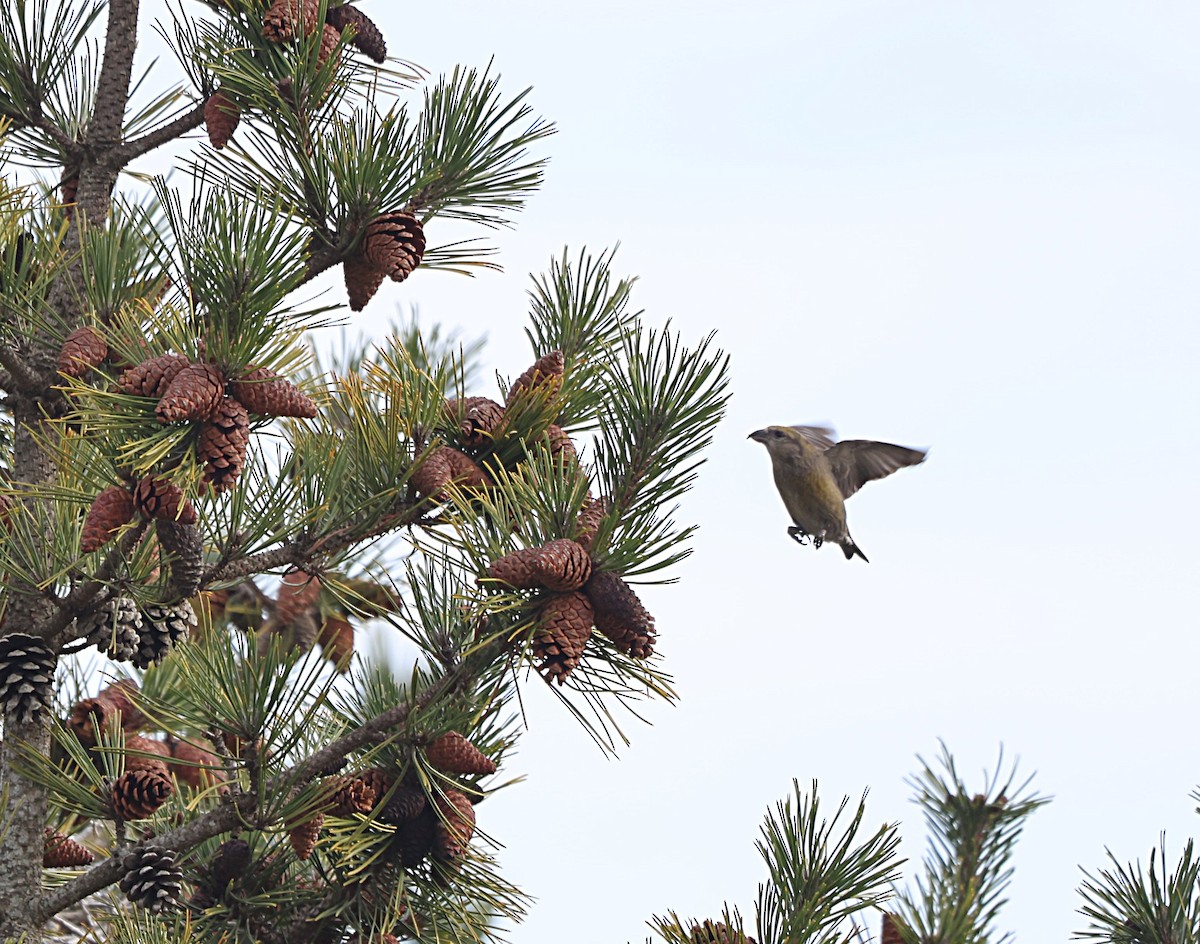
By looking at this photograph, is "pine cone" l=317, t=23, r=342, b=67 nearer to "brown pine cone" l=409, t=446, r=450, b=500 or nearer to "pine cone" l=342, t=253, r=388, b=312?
"pine cone" l=342, t=253, r=388, b=312

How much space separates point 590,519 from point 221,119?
120 centimetres

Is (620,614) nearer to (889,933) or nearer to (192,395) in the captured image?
(192,395)

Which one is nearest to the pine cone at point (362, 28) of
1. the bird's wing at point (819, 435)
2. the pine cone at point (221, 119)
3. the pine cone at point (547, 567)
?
the pine cone at point (221, 119)

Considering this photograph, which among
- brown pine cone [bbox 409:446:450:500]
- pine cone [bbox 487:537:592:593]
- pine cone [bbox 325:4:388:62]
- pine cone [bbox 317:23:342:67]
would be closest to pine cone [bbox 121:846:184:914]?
brown pine cone [bbox 409:446:450:500]

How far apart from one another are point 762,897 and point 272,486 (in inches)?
43.7

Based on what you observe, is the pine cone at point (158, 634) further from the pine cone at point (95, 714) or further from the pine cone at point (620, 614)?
the pine cone at point (620, 614)

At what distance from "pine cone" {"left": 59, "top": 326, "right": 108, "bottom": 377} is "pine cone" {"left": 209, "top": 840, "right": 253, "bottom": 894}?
3.03ft

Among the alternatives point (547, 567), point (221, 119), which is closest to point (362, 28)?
point (221, 119)

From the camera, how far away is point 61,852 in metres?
2.90

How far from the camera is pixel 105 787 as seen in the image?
2.73 meters

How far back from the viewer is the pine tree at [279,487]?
2197mm

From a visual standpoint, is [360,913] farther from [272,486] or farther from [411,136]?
[411,136]

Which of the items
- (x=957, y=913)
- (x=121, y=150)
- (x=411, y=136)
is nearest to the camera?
(x=957, y=913)

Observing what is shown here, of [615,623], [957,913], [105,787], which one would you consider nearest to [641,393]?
[615,623]
